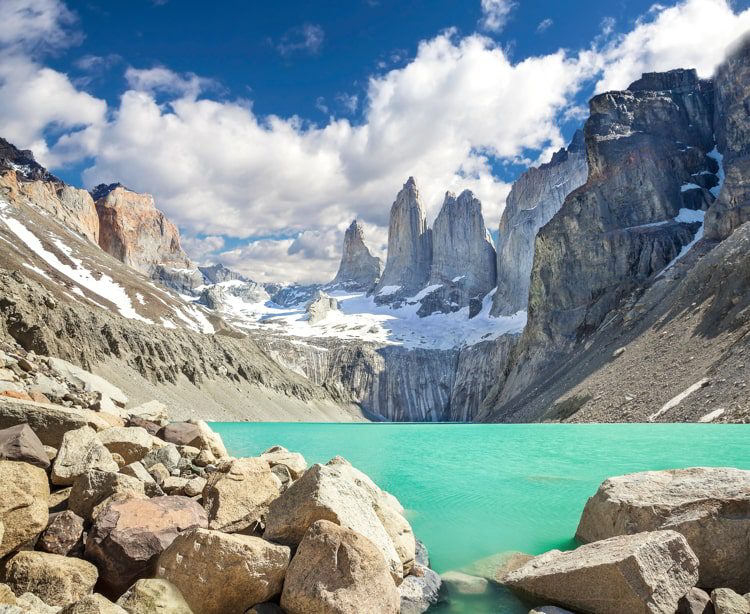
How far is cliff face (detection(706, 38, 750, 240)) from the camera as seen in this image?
60312mm

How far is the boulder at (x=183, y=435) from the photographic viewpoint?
40.1 feet

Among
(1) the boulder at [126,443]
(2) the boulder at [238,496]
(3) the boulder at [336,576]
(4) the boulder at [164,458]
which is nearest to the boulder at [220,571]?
(3) the boulder at [336,576]

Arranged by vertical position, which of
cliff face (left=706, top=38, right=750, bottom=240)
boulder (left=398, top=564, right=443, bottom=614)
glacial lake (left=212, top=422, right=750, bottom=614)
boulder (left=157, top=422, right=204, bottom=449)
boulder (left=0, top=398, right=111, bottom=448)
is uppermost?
cliff face (left=706, top=38, right=750, bottom=240)

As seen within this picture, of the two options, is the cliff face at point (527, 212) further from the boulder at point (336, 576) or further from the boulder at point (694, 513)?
the boulder at point (336, 576)

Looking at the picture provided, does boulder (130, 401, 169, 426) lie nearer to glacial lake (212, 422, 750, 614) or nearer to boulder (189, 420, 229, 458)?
boulder (189, 420, 229, 458)

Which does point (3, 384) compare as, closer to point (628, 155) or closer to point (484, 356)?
point (628, 155)

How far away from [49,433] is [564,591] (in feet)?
29.0

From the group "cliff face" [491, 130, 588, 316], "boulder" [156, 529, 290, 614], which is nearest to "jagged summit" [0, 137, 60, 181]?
"cliff face" [491, 130, 588, 316]

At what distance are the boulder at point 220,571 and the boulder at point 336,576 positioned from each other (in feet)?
0.93

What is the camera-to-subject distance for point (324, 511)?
22.4ft

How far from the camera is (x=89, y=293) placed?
8456 cm

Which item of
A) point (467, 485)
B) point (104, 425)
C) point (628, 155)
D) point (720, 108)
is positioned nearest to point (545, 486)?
point (467, 485)

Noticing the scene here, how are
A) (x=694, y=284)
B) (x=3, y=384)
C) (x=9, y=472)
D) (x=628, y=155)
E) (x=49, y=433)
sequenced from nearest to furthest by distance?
1. (x=9, y=472)
2. (x=49, y=433)
3. (x=3, y=384)
4. (x=694, y=284)
5. (x=628, y=155)

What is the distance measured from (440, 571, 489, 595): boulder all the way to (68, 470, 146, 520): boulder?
491cm
